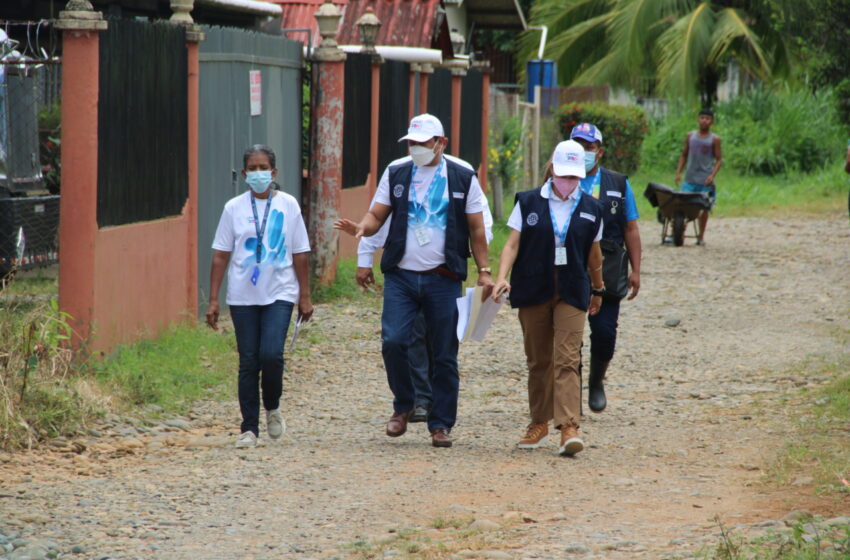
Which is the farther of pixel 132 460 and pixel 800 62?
Answer: pixel 800 62

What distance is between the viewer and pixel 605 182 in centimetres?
765

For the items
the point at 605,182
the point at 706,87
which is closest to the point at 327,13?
the point at 605,182

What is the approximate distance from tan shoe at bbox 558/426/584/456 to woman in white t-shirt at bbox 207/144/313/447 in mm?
1567

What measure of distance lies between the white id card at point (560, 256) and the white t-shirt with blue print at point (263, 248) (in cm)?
137

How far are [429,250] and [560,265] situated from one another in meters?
0.72

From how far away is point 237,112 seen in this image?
1089cm

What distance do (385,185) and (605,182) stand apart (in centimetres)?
136

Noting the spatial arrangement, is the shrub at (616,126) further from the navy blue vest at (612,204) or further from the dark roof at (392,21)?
the navy blue vest at (612,204)

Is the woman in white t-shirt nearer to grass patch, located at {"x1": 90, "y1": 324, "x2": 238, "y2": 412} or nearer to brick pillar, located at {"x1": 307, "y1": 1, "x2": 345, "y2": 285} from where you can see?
grass patch, located at {"x1": 90, "y1": 324, "x2": 238, "y2": 412}

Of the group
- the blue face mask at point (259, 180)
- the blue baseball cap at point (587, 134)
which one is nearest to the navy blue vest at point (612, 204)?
the blue baseball cap at point (587, 134)

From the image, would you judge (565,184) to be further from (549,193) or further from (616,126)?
(616,126)

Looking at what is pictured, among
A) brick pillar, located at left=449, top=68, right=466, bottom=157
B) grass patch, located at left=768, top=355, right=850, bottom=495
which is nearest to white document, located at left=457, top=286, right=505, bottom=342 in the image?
grass patch, located at left=768, top=355, right=850, bottom=495

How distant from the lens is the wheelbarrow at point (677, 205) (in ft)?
57.8

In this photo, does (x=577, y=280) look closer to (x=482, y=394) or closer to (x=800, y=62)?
(x=482, y=394)
